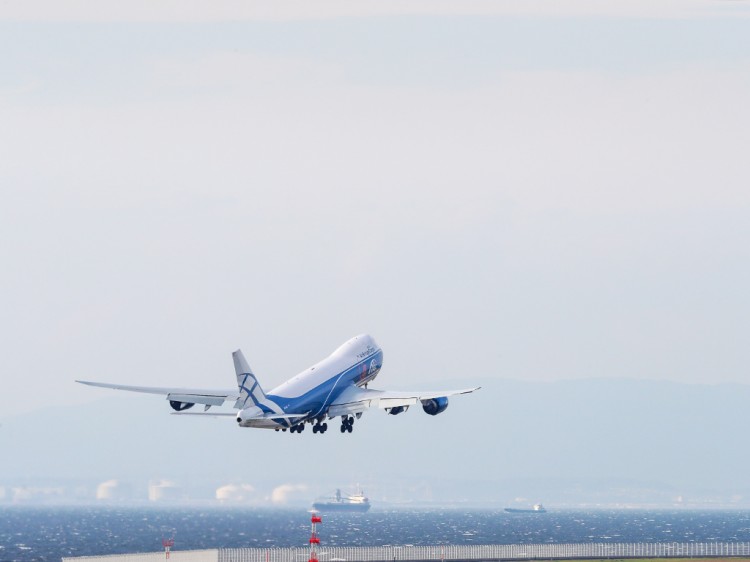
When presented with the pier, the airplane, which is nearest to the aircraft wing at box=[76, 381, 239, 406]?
the airplane

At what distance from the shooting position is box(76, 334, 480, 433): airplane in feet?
335

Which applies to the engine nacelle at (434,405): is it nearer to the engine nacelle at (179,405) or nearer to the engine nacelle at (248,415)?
the engine nacelle at (248,415)

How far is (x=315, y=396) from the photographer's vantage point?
4286 inches

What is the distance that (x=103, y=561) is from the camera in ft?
423

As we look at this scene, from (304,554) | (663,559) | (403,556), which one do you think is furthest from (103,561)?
(663,559)

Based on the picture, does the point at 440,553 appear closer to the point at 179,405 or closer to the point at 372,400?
the point at 372,400

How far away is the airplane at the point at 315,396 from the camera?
102 metres

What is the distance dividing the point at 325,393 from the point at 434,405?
10126 millimetres

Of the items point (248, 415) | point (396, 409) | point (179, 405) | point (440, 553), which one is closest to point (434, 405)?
point (396, 409)

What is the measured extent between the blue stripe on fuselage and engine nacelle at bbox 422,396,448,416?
621 centimetres

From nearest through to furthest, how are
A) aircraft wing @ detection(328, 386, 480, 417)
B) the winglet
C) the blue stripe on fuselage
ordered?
the winglet
the blue stripe on fuselage
aircraft wing @ detection(328, 386, 480, 417)

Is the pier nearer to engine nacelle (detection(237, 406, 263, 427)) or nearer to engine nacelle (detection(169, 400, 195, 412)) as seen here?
engine nacelle (detection(169, 400, 195, 412))

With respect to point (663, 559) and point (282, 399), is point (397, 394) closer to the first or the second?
point (282, 399)

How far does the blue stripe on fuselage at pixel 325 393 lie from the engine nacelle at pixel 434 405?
20.4 ft
